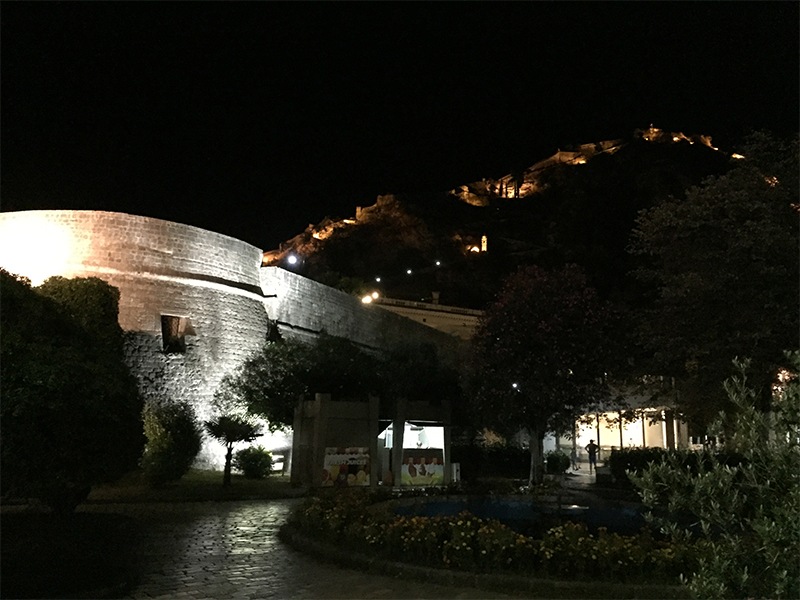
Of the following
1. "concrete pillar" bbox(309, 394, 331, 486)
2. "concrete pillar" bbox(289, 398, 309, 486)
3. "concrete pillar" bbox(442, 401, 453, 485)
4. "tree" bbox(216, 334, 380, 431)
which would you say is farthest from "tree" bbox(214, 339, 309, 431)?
"concrete pillar" bbox(442, 401, 453, 485)

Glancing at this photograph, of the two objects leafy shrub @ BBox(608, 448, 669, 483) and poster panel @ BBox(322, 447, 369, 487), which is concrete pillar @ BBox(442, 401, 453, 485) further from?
leafy shrub @ BBox(608, 448, 669, 483)

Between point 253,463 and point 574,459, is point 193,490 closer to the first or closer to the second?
point 253,463

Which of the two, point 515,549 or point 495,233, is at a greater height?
point 495,233

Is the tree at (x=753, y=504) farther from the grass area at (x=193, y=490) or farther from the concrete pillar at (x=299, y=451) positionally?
the concrete pillar at (x=299, y=451)

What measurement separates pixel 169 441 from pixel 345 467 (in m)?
5.37

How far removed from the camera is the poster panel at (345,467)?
17.2 meters

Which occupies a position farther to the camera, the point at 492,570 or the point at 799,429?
the point at 492,570

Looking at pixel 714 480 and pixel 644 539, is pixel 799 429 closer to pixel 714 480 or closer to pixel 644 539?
pixel 714 480

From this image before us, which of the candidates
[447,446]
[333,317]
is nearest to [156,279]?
[333,317]

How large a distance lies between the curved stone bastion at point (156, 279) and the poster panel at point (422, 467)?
282 inches

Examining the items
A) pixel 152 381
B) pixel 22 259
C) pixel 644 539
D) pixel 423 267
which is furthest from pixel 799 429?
pixel 423 267

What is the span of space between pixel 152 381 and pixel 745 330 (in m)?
17.8

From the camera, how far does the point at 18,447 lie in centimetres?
663

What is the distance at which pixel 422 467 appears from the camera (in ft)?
62.5
